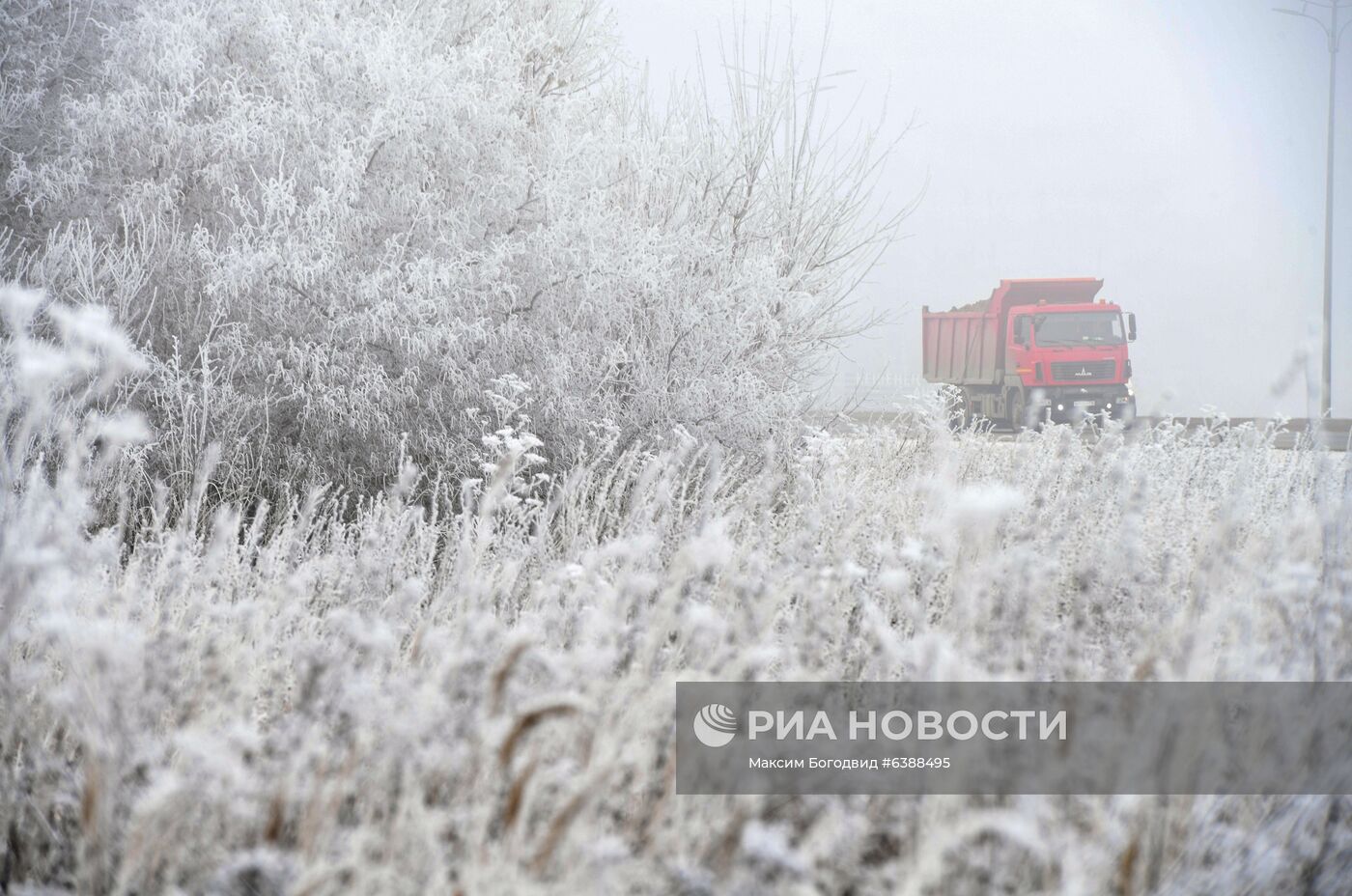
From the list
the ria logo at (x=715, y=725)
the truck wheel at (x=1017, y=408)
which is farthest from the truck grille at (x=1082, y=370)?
the ria logo at (x=715, y=725)

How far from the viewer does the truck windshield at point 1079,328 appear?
13.4 metres

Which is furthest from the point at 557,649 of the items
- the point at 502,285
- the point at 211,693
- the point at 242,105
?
the point at 242,105

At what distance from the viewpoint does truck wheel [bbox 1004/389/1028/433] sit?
1384 centimetres

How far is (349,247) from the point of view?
5.19 meters

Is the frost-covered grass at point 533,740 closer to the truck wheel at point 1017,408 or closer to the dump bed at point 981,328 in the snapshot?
the truck wheel at point 1017,408

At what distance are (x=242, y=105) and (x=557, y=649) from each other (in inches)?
162

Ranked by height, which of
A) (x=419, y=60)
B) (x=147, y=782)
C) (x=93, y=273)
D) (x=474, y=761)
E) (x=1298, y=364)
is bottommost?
(x=147, y=782)

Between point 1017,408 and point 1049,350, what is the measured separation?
1.16 meters

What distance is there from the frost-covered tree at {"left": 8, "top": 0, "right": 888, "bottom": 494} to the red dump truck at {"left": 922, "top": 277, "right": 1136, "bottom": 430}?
775cm

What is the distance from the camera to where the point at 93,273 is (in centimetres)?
496

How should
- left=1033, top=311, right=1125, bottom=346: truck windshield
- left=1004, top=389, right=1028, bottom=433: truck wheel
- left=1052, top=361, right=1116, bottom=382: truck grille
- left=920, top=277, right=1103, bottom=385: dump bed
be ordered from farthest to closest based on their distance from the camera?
left=920, top=277, right=1103, bottom=385: dump bed < left=1004, top=389, right=1028, bottom=433: truck wheel < left=1033, top=311, right=1125, bottom=346: truck windshield < left=1052, top=361, right=1116, bottom=382: truck grille

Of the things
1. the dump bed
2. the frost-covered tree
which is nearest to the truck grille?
the dump bed

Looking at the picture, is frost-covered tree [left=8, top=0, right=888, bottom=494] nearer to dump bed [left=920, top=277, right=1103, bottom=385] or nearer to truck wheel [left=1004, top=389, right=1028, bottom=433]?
truck wheel [left=1004, top=389, right=1028, bottom=433]

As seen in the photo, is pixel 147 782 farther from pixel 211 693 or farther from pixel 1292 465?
pixel 1292 465
